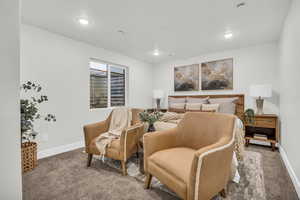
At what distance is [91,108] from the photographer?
3.45 m

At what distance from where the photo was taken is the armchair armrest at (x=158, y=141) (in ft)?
5.26

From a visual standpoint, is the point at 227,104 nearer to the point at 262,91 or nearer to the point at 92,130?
the point at 262,91

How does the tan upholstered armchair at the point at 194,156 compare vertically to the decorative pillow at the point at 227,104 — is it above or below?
A: below

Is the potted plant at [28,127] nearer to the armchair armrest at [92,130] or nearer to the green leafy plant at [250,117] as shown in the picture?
the armchair armrest at [92,130]

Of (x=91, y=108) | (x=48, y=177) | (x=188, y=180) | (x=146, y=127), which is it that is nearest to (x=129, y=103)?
(x=91, y=108)

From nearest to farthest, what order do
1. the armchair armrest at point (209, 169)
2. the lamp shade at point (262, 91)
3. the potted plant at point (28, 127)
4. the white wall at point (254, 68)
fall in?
the armchair armrest at point (209, 169) < the potted plant at point (28, 127) < the lamp shade at point (262, 91) < the white wall at point (254, 68)

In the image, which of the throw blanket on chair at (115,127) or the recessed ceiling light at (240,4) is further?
the throw blanket on chair at (115,127)

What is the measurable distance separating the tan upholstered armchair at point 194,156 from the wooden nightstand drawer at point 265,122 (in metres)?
2.20

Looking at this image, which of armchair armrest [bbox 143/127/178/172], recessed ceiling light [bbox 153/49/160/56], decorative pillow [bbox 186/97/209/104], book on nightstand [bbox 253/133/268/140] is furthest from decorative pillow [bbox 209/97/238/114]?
recessed ceiling light [bbox 153/49/160/56]

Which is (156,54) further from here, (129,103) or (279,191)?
(279,191)

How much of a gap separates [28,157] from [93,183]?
117 cm

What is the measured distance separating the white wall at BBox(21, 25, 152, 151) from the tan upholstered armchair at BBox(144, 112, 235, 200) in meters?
2.15

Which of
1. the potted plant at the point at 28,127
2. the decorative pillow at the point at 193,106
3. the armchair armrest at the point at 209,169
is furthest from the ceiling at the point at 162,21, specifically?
the armchair armrest at the point at 209,169

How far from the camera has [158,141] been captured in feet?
5.48
